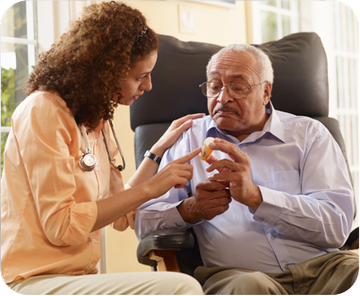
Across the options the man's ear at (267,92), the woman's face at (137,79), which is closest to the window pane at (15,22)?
the woman's face at (137,79)

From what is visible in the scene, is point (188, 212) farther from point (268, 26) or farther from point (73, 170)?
point (268, 26)

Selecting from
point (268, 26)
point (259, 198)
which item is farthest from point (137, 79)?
point (268, 26)

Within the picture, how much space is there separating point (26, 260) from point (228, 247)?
70 cm

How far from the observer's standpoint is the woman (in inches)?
42.4

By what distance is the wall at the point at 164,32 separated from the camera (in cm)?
224

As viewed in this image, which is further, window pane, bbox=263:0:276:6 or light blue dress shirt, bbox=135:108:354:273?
window pane, bbox=263:0:276:6

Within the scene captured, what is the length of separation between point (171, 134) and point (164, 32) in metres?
0.97

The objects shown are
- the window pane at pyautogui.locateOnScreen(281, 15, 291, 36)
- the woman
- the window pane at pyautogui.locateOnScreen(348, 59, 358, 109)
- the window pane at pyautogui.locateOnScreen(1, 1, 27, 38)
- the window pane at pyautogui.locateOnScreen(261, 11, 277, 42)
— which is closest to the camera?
the woman

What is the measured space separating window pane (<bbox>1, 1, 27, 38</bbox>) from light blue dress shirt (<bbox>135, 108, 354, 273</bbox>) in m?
1.06

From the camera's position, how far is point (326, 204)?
1.40 metres

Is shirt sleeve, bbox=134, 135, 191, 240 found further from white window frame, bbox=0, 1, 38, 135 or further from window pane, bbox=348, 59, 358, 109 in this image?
window pane, bbox=348, 59, 358, 109

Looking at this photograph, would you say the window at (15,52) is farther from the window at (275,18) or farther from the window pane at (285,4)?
the window pane at (285,4)

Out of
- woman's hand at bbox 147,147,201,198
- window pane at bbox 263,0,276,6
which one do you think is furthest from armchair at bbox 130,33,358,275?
window pane at bbox 263,0,276,6

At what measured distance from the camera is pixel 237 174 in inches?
52.3
